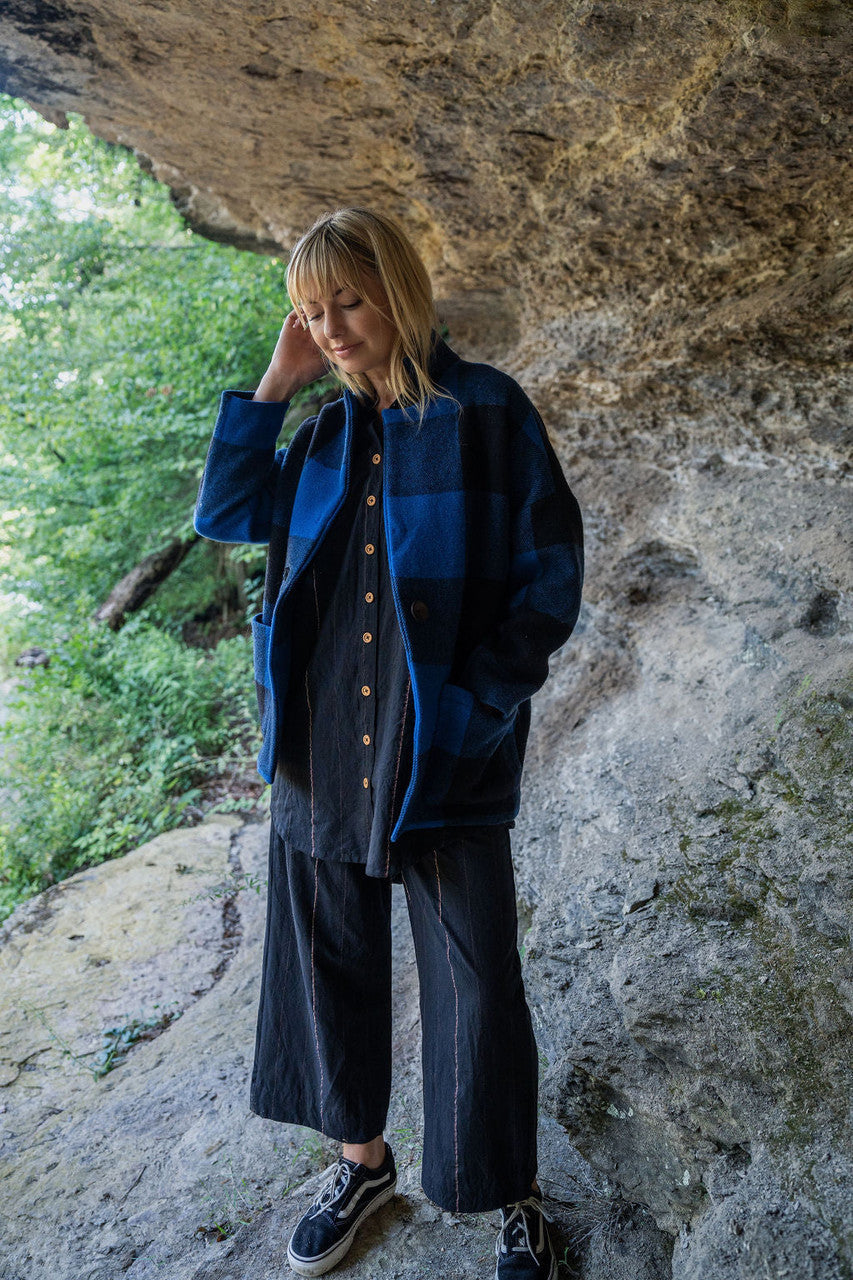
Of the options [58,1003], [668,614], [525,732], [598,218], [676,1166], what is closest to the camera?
[676,1166]

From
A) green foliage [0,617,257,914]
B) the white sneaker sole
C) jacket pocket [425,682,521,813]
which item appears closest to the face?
jacket pocket [425,682,521,813]

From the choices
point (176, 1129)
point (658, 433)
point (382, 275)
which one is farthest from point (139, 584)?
point (382, 275)

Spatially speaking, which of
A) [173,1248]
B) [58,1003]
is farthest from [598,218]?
[58,1003]

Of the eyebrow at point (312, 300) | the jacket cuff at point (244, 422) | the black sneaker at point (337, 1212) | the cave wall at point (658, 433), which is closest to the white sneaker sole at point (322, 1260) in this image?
the black sneaker at point (337, 1212)

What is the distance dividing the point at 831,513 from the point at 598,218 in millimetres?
1164

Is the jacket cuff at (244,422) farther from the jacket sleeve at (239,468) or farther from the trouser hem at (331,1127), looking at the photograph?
the trouser hem at (331,1127)

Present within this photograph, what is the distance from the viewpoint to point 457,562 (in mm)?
1877

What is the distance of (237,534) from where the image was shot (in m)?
2.15

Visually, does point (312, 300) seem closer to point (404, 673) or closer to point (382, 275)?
point (382, 275)

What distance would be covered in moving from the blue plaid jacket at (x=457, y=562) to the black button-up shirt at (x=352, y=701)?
0.04m

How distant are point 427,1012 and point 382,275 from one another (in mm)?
1540

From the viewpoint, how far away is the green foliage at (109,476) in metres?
5.49

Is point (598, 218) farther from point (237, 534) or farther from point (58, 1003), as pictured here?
point (58, 1003)

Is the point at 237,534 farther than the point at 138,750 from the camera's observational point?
No
